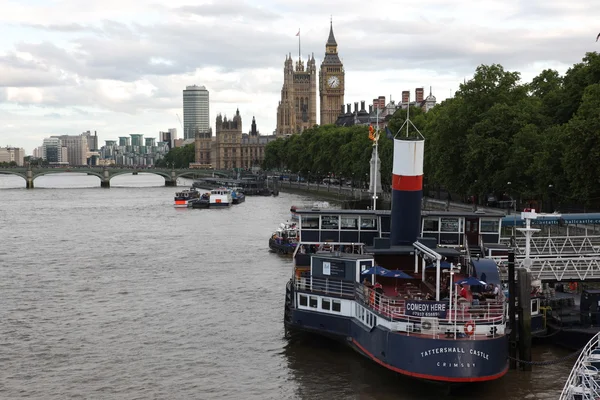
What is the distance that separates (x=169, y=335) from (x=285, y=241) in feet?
85.9

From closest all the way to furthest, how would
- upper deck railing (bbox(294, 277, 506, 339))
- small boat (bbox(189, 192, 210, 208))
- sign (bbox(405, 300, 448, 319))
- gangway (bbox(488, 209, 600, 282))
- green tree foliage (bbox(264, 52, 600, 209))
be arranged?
upper deck railing (bbox(294, 277, 506, 339)) < sign (bbox(405, 300, 448, 319)) < gangway (bbox(488, 209, 600, 282)) < green tree foliage (bbox(264, 52, 600, 209)) < small boat (bbox(189, 192, 210, 208))

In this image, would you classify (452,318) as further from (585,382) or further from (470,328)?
(585,382)

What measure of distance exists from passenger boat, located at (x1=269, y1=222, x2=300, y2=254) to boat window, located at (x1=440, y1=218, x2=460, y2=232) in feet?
82.9

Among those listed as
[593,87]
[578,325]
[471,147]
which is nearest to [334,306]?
[578,325]

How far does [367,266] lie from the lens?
105 feet

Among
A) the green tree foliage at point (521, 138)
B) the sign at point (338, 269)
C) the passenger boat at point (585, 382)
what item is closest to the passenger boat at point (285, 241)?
the green tree foliage at point (521, 138)

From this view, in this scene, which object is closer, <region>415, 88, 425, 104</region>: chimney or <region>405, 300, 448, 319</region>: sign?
<region>405, 300, 448, 319</region>: sign

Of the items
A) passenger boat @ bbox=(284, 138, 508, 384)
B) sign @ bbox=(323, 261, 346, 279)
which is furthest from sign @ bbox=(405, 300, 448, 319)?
sign @ bbox=(323, 261, 346, 279)

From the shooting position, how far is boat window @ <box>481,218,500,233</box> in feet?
117

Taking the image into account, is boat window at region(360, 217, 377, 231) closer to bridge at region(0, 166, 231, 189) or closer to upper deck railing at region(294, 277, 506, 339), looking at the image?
upper deck railing at region(294, 277, 506, 339)

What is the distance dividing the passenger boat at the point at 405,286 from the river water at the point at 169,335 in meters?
1.27

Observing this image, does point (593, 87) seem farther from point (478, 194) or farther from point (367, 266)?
point (367, 266)

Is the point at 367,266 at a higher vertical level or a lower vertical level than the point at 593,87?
lower

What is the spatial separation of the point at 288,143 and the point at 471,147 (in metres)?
111
